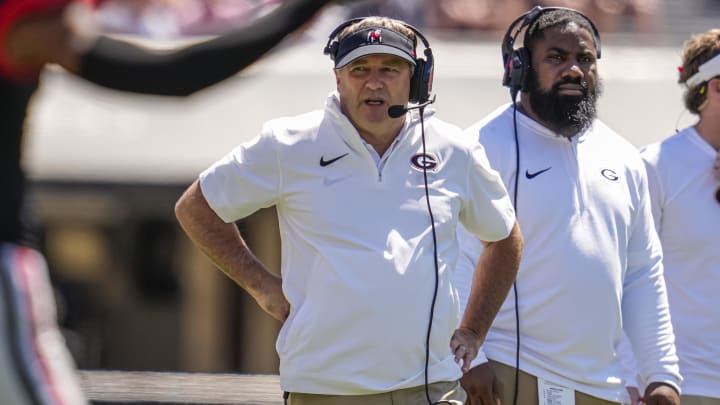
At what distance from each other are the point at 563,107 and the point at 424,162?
0.79 m

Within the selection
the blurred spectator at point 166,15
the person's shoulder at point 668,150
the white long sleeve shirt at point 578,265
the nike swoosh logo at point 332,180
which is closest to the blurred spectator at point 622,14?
the blurred spectator at point 166,15

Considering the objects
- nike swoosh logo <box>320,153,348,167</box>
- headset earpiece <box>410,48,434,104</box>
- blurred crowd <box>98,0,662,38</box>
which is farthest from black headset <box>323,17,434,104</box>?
blurred crowd <box>98,0,662,38</box>

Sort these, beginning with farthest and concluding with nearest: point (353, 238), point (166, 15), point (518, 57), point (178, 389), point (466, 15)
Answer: point (466, 15) < point (166, 15) < point (178, 389) < point (518, 57) < point (353, 238)

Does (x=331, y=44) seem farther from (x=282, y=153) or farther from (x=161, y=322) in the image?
(x=161, y=322)

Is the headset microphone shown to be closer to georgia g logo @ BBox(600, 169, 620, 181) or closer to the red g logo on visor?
the red g logo on visor

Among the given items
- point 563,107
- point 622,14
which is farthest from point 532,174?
point 622,14

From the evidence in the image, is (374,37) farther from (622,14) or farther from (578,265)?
(622,14)

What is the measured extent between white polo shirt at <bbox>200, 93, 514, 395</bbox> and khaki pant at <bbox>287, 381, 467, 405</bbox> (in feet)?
0.08

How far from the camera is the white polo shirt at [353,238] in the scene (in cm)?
416

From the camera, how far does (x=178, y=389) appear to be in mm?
6375

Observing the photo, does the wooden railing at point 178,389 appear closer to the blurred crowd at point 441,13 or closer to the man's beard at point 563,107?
the man's beard at point 563,107

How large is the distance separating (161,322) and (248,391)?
394 inches

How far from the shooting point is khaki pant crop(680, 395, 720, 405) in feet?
17.3

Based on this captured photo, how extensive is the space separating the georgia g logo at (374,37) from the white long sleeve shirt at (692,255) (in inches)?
58.6
